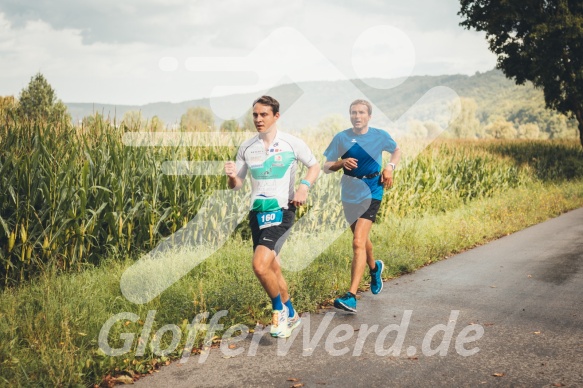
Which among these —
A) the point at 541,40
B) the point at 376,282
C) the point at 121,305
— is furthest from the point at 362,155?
the point at 541,40

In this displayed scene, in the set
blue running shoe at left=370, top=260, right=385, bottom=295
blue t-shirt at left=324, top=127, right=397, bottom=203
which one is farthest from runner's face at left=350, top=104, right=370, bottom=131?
blue running shoe at left=370, top=260, right=385, bottom=295

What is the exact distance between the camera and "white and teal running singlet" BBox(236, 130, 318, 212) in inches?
186

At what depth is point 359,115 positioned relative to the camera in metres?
6.05

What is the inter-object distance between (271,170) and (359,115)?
1.80 metres

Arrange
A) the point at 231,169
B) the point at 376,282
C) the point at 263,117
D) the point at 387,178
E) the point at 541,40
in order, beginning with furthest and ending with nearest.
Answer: the point at 541,40 < the point at 376,282 < the point at 387,178 < the point at 263,117 < the point at 231,169

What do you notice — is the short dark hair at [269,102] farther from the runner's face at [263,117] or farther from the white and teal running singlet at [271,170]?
the white and teal running singlet at [271,170]

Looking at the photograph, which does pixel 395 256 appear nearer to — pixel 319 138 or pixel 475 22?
pixel 319 138

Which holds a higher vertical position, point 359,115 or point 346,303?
point 359,115

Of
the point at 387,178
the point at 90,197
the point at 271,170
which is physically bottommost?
the point at 90,197

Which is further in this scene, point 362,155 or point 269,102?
point 362,155

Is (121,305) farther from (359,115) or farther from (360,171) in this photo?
(359,115)

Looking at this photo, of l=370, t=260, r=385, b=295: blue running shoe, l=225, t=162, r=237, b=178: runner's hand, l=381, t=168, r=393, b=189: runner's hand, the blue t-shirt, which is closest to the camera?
l=225, t=162, r=237, b=178: runner's hand

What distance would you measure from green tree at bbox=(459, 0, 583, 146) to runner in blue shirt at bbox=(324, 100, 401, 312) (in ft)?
76.0

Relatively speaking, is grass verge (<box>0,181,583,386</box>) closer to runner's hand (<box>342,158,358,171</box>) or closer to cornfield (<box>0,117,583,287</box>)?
cornfield (<box>0,117,583,287</box>)
